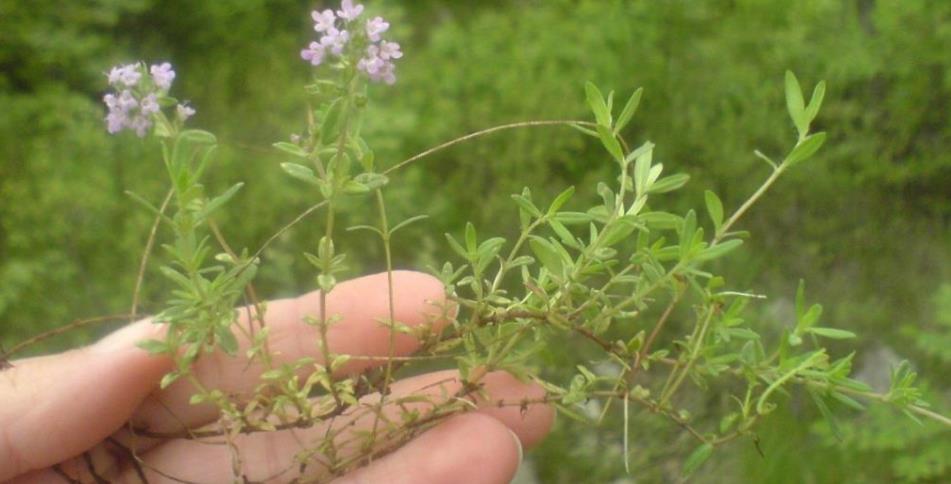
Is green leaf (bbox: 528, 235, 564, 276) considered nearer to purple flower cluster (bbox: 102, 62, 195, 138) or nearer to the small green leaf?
the small green leaf

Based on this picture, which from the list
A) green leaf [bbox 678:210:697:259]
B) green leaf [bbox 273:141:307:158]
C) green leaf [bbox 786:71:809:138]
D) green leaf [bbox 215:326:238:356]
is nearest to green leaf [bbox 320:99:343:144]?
green leaf [bbox 273:141:307:158]

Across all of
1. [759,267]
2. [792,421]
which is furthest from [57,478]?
[759,267]

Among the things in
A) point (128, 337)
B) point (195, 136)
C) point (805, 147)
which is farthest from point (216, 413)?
point (805, 147)

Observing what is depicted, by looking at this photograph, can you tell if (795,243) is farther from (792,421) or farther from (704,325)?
(704,325)

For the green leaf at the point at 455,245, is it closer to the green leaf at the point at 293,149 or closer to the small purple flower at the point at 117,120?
the green leaf at the point at 293,149

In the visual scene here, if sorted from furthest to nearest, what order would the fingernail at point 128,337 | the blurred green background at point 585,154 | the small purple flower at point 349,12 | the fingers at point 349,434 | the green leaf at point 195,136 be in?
the blurred green background at point 585,154, the fingernail at point 128,337, the fingers at point 349,434, the green leaf at point 195,136, the small purple flower at point 349,12

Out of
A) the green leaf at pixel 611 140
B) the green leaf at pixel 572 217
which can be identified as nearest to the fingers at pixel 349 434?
the green leaf at pixel 572 217

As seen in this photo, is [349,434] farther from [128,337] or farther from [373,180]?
[373,180]
